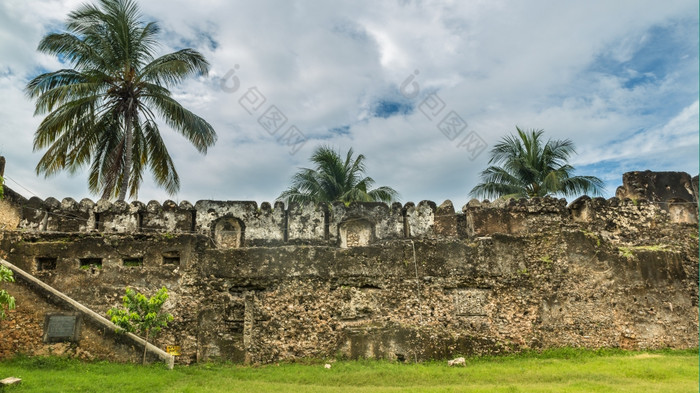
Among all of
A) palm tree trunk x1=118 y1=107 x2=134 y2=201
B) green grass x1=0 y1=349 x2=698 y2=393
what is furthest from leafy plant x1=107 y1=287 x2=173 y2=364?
palm tree trunk x1=118 y1=107 x2=134 y2=201

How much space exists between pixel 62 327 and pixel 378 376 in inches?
274

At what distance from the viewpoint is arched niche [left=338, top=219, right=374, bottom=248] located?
14.5 metres

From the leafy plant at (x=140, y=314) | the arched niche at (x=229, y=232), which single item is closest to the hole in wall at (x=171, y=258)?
the arched niche at (x=229, y=232)

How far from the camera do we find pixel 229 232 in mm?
14227

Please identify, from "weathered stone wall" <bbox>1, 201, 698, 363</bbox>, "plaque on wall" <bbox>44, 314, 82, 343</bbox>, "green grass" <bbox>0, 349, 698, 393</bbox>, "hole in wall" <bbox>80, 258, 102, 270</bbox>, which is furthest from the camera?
"hole in wall" <bbox>80, 258, 102, 270</bbox>

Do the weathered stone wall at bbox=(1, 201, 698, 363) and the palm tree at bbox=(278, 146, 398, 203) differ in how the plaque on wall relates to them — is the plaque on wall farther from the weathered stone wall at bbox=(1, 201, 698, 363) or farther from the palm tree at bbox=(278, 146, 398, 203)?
the palm tree at bbox=(278, 146, 398, 203)

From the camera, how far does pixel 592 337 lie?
12.5 m

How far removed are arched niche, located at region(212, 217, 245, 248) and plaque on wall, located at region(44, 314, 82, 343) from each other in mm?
4160

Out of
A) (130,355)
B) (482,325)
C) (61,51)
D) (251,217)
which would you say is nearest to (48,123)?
(61,51)

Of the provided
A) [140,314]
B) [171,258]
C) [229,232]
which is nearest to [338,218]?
[229,232]

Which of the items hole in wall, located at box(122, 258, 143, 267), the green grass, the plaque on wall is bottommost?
the green grass

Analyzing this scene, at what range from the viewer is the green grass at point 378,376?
8836mm

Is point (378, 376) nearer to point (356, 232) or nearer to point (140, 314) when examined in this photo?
point (356, 232)

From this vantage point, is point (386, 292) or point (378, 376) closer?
point (378, 376)
